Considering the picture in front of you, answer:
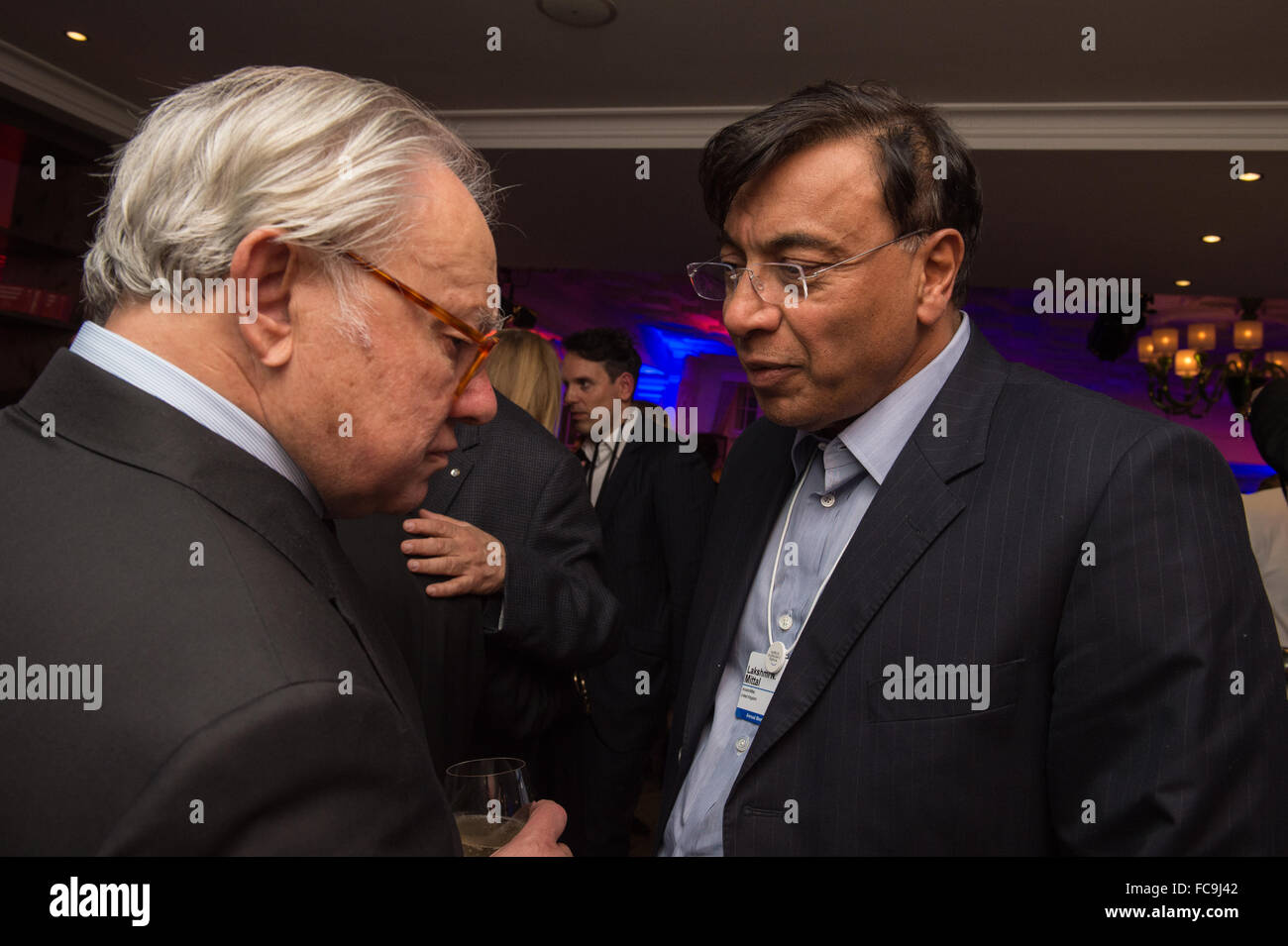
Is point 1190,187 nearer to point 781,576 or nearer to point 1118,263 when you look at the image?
point 1118,263

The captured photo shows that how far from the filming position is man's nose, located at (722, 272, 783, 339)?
1403 millimetres

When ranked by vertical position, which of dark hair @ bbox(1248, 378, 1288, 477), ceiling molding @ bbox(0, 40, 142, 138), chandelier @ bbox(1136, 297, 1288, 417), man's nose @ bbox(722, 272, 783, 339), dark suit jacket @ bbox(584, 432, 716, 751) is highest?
ceiling molding @ bbox(0, 40, 142, 138)

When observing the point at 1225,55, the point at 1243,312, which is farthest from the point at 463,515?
the point at 1243,312

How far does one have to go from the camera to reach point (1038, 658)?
1.16 meters

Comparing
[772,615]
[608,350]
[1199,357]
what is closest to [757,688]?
[772,615]

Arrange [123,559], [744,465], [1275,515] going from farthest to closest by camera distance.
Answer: [1275,515] < [744,465] < [123,559]

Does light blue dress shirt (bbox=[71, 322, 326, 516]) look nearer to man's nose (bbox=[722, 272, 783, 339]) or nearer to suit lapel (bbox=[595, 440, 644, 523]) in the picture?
man's nose (bbox=[722, 272, 783, 339])

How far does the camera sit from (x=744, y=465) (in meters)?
1.83

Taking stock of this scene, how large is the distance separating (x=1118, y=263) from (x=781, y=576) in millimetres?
5897

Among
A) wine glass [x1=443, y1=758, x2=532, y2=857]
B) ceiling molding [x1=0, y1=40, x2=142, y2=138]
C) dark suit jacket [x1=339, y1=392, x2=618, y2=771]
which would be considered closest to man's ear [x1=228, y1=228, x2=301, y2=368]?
wine glass [x1=443, y1=758, x2=532, y2=857]

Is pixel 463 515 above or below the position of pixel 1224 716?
above

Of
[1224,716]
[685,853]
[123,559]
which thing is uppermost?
[123,559]

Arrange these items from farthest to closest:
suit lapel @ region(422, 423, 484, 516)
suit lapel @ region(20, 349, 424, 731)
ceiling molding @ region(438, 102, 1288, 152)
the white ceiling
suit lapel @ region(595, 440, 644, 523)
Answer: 1. ceiling molding @ region(438, 102, 1288, 152)
2. the white ceiling
3. suit lapel @ region(595, 440, 644, 523)
4. suit lapel @ region(422, 423, 484, 516)
5. suit lapel @ region(20, 349, 424, 731)

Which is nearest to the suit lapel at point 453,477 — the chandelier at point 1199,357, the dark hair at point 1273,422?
the dark hair at point 1273,422
